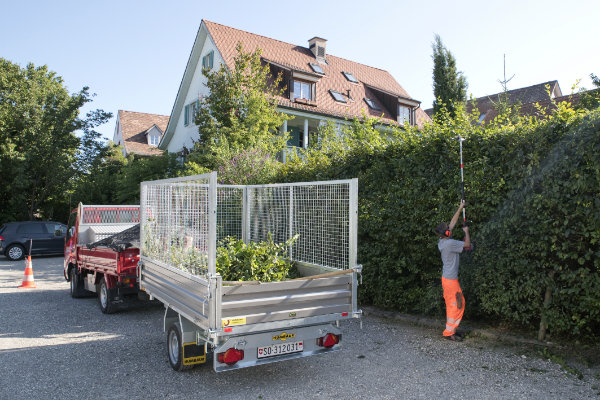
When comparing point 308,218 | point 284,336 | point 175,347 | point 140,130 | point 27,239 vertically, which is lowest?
point 175,347

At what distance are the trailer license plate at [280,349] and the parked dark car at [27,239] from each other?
15.8 meters

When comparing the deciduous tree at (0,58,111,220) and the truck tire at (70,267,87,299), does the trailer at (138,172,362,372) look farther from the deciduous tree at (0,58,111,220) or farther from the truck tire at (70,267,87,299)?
the deciduous tree at (0,58,111,220)

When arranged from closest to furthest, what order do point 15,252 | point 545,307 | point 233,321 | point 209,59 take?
point 233,321, point 545,307, point 15,252, point 209,59

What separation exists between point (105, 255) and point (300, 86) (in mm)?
16791

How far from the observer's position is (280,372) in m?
5.17

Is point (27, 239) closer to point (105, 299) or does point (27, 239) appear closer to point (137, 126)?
point (105, 299)

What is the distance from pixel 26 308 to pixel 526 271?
8.84 m

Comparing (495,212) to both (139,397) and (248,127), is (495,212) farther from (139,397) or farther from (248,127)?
(248,127)

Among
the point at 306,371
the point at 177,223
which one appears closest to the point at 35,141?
the point at 177,223

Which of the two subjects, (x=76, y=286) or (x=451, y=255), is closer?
(x=451, y=255)

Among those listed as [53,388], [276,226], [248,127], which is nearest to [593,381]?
[276,226]

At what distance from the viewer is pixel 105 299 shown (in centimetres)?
819

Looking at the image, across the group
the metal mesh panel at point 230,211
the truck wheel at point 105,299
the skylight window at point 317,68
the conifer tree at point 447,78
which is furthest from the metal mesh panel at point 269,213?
the conifer tree at point 447,78

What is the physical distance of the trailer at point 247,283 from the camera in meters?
4.28
